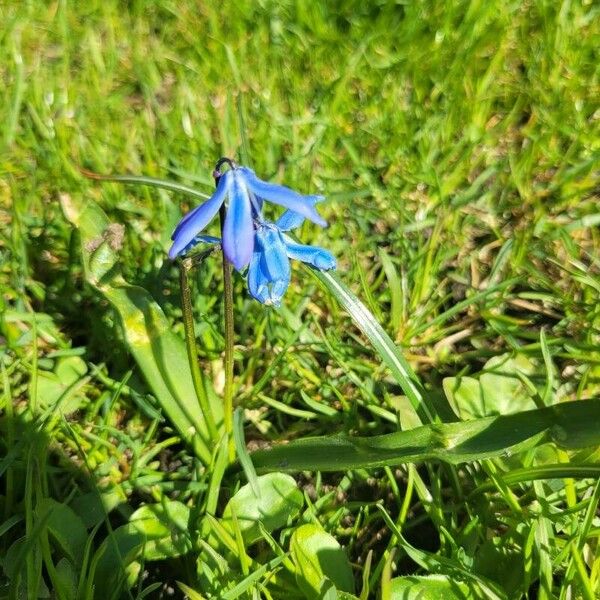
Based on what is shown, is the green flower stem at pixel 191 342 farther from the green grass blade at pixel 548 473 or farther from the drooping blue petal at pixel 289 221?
the green grass blade at pixel 548 473

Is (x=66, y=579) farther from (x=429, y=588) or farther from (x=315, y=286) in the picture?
(x=315, y=286)

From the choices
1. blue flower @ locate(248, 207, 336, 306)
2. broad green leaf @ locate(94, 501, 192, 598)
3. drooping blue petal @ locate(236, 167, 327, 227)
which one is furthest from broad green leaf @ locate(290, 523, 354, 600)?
drooping blue petal @ locate(236, 167, 327, 227)

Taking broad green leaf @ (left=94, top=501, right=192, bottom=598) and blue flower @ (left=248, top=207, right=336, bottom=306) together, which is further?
broad green leaf @ (left=94, top=501, right=192, bottom=598)

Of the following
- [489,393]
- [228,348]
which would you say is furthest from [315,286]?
[228,348]

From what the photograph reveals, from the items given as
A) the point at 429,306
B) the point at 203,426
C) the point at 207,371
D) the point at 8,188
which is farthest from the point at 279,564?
the point at 8,188

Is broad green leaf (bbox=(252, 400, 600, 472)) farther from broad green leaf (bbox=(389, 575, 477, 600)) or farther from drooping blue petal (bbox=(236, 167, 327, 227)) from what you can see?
drooping blue petal (bbox=(236, 167, 327, 227))

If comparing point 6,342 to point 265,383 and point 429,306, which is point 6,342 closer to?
point 265,383
